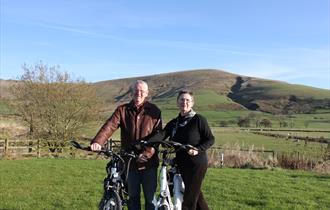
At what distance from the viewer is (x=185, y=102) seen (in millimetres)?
6023

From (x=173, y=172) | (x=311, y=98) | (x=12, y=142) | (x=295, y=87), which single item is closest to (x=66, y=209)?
(x=173, y=172)

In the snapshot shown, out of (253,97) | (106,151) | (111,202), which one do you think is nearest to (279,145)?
(106,151)

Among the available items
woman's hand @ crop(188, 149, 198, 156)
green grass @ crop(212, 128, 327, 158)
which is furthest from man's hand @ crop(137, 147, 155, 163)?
green grass @ crop(212, 128, 327, 158)

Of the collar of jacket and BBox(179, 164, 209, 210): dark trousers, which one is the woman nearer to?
BBox(179, 164, 209, 210): dark trousers

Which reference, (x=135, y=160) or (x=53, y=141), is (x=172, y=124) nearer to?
(x=135, y=160)

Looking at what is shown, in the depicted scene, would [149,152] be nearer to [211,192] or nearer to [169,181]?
[169,181]

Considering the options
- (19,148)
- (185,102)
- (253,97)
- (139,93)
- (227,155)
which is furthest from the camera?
(253,97)

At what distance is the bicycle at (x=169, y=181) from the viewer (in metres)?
5.68

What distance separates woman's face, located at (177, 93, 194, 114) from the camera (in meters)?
6.03

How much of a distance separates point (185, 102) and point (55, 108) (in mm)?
26367

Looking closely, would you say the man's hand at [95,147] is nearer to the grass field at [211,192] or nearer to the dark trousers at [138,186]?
the dark trousers at [138,186]

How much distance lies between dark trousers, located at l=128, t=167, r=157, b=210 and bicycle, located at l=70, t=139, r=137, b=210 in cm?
12

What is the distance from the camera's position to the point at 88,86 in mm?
32250

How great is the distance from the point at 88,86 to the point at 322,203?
79.8 feet
